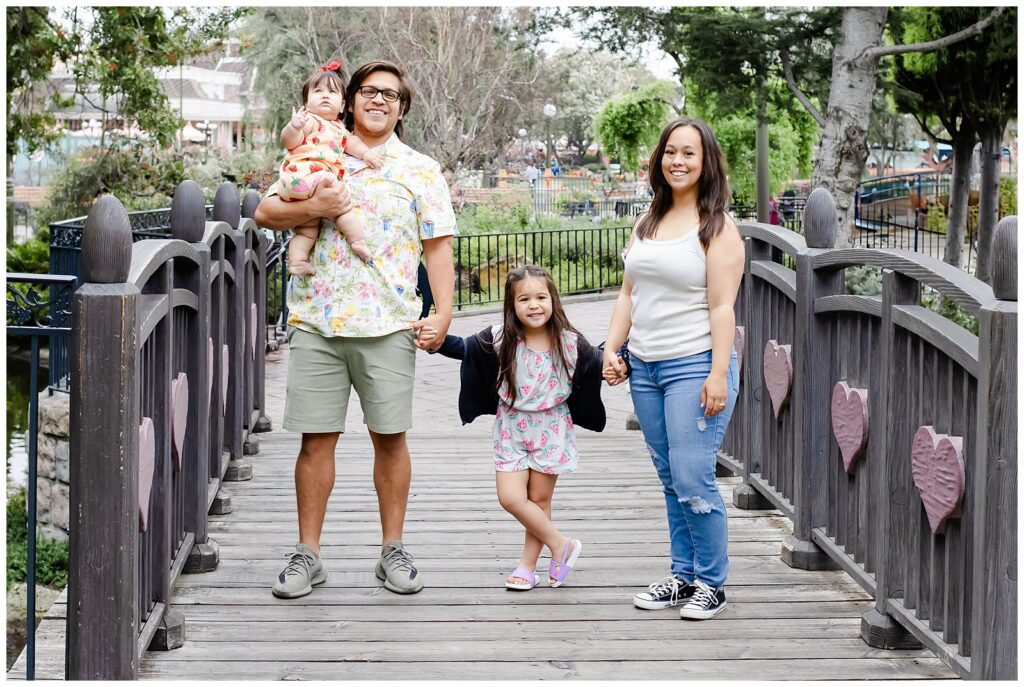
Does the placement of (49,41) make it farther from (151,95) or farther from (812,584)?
(812,584)

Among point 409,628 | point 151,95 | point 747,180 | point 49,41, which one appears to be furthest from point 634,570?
point 747,180

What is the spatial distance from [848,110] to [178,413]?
9.60 metres

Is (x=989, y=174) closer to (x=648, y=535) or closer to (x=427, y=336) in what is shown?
(x=648, y=535)

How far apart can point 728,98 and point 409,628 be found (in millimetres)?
10746

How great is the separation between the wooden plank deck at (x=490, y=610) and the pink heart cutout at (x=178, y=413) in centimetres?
56

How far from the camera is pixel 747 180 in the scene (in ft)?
90.3

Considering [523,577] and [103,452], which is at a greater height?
[103,452]

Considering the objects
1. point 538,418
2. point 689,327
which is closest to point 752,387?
point 538,418

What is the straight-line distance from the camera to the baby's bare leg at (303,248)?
4145 millimetres

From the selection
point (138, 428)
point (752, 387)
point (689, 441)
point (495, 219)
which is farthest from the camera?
point (495, 219)

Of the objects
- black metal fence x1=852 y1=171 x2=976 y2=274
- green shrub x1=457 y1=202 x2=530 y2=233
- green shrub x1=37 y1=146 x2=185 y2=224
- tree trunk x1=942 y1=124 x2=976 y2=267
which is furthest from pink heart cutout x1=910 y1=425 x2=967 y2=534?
black metal fence x1=852 y1=171 x2=976 y2=274

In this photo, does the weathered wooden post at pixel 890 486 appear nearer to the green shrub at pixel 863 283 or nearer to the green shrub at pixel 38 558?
the green shrub at pixel 863 283

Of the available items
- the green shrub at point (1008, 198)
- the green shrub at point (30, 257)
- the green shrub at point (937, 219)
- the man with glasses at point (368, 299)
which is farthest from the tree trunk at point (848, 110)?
the green shrub at point (937, 219)

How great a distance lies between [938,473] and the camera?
10.8ft
